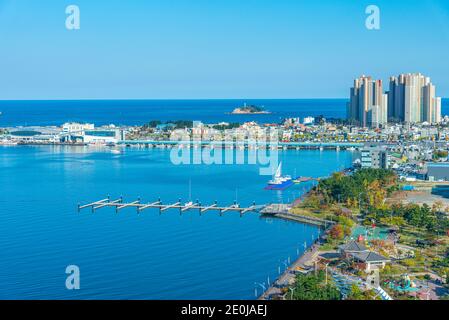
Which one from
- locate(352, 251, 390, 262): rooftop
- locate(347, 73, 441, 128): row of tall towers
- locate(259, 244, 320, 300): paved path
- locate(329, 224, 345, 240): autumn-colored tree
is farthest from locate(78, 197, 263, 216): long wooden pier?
locate(347, 73, 441, 128): row of tall towers

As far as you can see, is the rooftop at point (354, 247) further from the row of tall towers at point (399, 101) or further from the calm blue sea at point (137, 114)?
the calm blue sea at point (137, 114)

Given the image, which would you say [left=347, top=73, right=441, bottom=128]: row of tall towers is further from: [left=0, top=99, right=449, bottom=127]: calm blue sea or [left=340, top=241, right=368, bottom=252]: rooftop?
[left=340, top=241, right=368, bottom=252]: rooftop

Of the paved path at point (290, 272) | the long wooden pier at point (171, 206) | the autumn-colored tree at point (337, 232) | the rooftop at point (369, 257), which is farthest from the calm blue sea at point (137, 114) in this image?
the rooftop at point (369, 257)

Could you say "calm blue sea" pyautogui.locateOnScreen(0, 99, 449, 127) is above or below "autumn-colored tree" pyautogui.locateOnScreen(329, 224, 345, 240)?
above

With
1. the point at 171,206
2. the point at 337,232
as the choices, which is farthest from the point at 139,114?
the point at 337,232

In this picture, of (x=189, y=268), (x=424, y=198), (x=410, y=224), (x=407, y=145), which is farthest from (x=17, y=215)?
(x=407, y=145)
